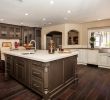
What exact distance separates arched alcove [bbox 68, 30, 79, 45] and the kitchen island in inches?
142

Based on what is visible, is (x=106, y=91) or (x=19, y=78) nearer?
(x=106, y=91)

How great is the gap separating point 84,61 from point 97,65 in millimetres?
712

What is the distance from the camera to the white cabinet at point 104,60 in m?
4.81

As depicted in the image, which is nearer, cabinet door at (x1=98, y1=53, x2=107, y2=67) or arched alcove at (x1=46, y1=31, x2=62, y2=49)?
cabinet door at (x1=98, y1=53, x2=107, y2=67)

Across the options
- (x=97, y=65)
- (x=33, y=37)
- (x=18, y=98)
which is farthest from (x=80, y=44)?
(x=18, y=98)

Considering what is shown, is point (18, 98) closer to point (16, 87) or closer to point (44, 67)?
point (16, 87)

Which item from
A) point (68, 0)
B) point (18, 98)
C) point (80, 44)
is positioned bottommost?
point (18, 98)

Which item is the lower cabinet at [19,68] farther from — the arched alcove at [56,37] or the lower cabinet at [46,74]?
the arched alcove at [56,37]

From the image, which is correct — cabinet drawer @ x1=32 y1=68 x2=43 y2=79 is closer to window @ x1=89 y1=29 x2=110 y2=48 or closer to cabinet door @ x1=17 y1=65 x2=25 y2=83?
cabinet door @ x1=17 y1=65 x2=25 y2=83

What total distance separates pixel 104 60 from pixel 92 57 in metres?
0.61

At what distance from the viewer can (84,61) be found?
18.6 ft

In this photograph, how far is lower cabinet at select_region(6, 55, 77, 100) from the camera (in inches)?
85.0

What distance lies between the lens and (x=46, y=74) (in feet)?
6.98

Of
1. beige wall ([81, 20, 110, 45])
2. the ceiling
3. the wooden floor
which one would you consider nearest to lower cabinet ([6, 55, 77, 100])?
the wooden floor
